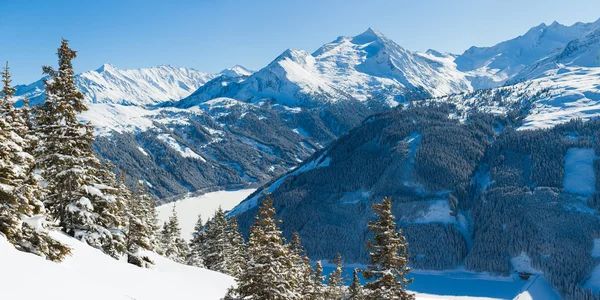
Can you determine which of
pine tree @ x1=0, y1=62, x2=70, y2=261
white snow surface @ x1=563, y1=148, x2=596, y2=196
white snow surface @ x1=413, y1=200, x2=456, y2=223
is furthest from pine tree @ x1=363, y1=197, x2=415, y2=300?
white snow surface @ x1=563, y1=148, x2=596, y2=196

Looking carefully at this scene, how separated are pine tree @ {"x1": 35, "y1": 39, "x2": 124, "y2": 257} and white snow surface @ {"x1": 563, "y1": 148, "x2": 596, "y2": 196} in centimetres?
13808

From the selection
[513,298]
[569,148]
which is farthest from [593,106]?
[513,298]

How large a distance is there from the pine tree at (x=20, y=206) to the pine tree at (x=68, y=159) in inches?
186

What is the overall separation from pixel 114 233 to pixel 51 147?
7244 mm

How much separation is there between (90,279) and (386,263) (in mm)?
14980

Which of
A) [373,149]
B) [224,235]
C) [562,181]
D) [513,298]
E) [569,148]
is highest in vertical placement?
[373,149]

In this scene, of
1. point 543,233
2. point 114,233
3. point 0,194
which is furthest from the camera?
point 543,233

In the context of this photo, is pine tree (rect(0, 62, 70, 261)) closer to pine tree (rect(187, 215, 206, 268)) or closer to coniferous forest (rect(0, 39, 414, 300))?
coniferous forest (rect(0, 39, 414, 300))

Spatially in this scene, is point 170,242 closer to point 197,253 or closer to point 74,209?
point 197,253

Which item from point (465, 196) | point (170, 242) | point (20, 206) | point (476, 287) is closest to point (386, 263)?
point (20, 206)

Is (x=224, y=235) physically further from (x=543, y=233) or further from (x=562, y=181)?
(x=562, y=181)

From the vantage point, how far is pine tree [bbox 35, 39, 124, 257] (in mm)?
25500

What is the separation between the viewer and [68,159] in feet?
83.9

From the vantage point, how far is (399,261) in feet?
73.2
